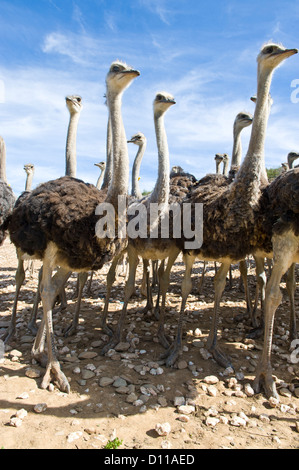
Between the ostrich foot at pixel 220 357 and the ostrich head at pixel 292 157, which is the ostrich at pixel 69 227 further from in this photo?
the ostrich head at pixel 292 157

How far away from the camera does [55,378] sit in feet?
13.1

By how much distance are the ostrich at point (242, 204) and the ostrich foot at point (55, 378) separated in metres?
1.21

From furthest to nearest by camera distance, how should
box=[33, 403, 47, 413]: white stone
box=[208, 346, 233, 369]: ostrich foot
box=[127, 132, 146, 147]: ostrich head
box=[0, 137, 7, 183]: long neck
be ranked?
box=[127, 132, 146, 147]: ostrich head < box=[0, 137, 7, 183]: long neck < box=[208, 346, 233, 369]: ostrich foot < box=[33, 403, 47, 413]: white stone

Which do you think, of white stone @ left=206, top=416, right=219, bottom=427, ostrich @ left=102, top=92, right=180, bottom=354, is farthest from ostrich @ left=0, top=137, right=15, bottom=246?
white stone @ left=206, top=416, right=219, bottom=427

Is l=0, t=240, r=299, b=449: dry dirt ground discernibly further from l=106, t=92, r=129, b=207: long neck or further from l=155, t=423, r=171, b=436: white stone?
l=106, t=92, r=129, b=207: long neck

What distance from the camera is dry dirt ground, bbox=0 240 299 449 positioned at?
314cm

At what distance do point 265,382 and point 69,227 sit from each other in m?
2.46

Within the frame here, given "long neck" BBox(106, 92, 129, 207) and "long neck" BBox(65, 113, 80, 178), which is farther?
"long neck" BBox(65, 113, 80, 178)

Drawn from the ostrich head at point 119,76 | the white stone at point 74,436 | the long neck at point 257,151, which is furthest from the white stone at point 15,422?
the ostrich head at point 119,76

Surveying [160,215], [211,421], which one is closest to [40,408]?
[211,421]

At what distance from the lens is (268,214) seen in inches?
158

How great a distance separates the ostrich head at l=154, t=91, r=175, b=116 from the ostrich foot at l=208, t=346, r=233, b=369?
2968 millimetres
